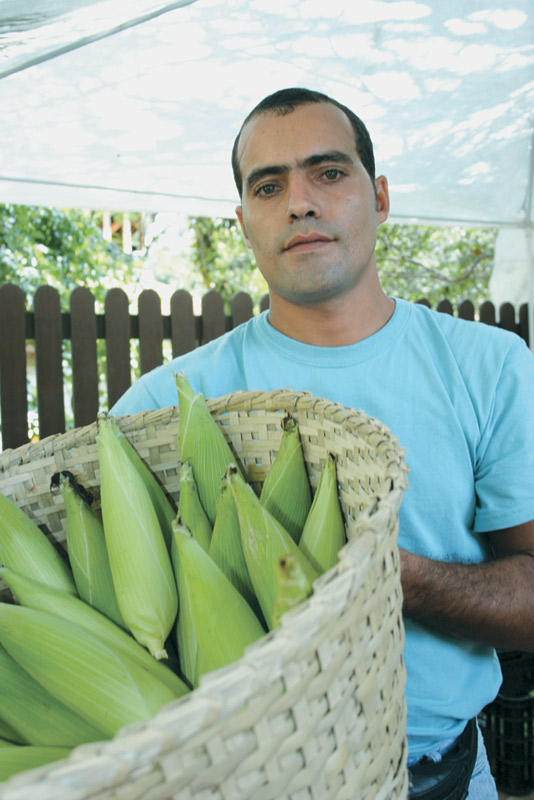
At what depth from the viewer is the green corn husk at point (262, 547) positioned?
1.95 ft

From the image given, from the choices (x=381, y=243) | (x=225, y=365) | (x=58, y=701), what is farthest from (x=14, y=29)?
(x=381, y=243)

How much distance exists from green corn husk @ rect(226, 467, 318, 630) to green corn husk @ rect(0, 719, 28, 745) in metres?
0.25

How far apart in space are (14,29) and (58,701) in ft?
5.15

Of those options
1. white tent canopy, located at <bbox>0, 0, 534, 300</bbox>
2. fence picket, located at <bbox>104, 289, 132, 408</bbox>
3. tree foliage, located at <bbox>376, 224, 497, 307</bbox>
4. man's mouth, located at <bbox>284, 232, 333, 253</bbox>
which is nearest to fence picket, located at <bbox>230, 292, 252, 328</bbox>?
fence picket, located at <bbox>104, 289, 132, 408</bbox>

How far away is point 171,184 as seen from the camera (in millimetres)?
2633

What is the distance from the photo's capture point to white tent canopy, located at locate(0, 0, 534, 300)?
1755 millimetres

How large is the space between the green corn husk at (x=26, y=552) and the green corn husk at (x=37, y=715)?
0.14 metres

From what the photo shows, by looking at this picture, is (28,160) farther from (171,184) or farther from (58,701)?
(58,701)

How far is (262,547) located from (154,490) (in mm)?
258

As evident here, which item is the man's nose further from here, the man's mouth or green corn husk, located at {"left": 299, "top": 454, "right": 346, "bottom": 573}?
green corn husk, located at {"left": 299, "top": 454, "right": 346, "bottom": 573}

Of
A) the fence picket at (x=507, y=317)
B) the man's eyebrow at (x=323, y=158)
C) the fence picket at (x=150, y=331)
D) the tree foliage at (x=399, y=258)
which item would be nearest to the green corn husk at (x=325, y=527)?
the man's eyebrow at (x=323, y=158)

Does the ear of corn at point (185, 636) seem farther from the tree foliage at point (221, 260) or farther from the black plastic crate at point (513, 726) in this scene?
the tree foliage at point (221, 260)

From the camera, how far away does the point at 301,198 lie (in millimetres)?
1192

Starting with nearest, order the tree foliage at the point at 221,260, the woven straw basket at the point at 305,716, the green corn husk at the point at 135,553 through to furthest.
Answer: the woven straw basket at the point at 305,716
the green corn husk at the point at 135,553
the tree foliage at the point at 221,260
